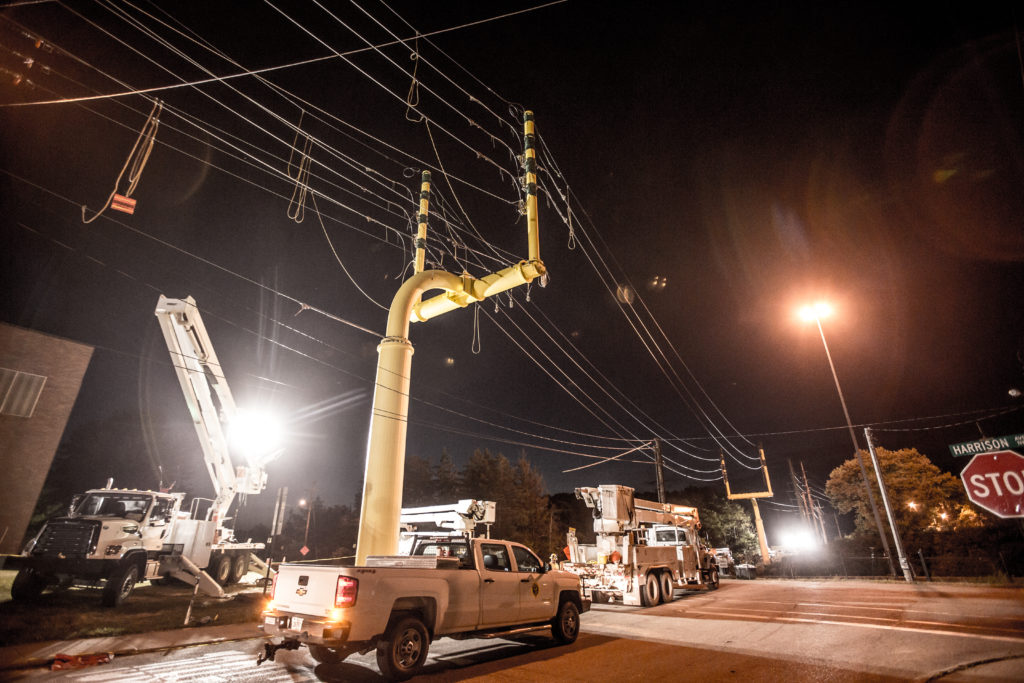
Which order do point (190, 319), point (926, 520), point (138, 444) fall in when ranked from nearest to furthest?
point (190, 319), point (926, 520), point (138, 444)

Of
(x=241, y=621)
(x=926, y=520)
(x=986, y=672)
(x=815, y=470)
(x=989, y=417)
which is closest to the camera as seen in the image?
(x=986, y=672)

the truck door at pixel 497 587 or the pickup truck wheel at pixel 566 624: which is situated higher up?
the truck door at pixel 497 587

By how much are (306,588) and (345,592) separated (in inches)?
31.2

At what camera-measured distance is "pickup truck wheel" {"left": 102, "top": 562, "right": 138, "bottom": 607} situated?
1175 centimetres

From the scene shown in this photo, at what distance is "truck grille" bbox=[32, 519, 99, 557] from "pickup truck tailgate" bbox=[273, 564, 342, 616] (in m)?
9.51

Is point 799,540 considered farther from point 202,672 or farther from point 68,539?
point 68,539

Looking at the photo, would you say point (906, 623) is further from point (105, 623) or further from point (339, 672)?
point (105, 623)

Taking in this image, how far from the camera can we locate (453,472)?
55031mm

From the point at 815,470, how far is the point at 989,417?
39.9m

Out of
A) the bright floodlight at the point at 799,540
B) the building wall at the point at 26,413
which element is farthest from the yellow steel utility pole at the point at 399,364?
the bright floodlight at the point at 799,540

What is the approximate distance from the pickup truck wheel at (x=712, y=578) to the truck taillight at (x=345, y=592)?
19487 mm

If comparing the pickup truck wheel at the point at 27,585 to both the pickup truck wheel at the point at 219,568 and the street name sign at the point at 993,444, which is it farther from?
the street name sign at the point at 993,444

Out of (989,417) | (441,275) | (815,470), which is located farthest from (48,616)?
(815,470)

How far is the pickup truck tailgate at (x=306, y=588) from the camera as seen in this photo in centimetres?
574
